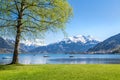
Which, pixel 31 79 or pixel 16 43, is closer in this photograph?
pixel 31 79

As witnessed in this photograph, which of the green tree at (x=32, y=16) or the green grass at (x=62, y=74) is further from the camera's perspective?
the green tree at (x=32, y=16)

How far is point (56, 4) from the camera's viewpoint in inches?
1574

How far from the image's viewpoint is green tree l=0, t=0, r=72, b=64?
39938mm

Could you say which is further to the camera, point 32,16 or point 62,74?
point 32,16

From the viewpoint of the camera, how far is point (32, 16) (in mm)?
41625

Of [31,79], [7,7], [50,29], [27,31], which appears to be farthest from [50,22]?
[31,79]

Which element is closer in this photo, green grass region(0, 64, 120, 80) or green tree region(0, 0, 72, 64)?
green grass region(0, 64, 120, 80)

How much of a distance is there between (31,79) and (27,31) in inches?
739

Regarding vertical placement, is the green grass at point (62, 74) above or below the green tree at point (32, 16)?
below

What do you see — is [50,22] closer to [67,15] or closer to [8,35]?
[67,15]

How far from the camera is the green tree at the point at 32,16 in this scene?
3994 centimetres

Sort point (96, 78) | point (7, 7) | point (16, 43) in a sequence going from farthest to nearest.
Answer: point (16, 43) < point (7, 7) < point (96, 78)

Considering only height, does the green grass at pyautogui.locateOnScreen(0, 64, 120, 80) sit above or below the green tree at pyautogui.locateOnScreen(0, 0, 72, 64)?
below

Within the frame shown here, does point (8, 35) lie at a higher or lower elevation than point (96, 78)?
higher
